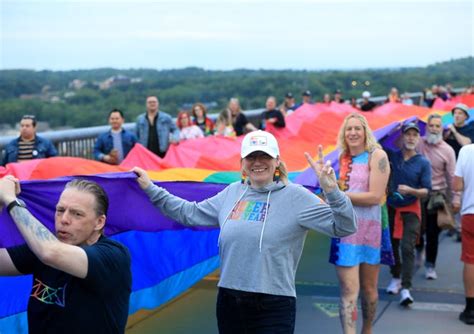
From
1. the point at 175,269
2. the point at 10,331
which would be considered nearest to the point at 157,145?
the point at 175,269

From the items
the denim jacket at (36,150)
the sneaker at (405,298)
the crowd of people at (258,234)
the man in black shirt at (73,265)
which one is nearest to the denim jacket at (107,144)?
the denim jacket at (36,150)

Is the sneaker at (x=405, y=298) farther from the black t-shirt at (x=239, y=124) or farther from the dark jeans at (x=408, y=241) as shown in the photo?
the black t-shirt at (x=239, y=124)

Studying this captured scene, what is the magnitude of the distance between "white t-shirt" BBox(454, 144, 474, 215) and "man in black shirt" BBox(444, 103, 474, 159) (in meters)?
3.67

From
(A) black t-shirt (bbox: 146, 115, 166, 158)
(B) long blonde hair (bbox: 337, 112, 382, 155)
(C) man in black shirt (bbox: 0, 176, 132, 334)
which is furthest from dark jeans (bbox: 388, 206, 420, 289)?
(C) man in black shirt (bbox: 0, 176, 132, 334)

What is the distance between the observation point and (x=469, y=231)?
26.4 ft

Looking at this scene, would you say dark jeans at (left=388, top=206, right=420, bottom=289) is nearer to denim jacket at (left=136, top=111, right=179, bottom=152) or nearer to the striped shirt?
the striped shirt

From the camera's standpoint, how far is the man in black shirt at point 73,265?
335 centimetres

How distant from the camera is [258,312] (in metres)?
4.47

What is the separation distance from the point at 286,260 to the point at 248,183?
546 mm

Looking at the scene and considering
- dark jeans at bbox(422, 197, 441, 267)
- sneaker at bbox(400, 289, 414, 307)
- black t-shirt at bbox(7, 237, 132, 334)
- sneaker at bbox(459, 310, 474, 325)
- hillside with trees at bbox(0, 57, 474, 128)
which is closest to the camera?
black t-shirt at bbox(7, 237, 132, 334)

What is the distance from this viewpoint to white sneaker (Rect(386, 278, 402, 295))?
30.6 ft

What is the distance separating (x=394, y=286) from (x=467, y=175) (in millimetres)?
1815

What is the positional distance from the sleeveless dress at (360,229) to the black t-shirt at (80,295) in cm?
315

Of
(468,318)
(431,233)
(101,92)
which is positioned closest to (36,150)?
(431,233)
